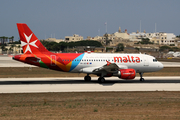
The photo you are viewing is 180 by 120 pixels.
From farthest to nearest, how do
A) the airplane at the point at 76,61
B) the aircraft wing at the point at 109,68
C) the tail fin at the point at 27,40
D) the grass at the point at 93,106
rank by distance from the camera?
the tail fin at the point at 27,40 < the airplane at the point at 76,61 < the aircraft wing at the point at 109,68 < the grass at the point at 93,106

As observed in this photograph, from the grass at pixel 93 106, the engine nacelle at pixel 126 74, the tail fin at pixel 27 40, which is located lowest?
the grass at pixel 93 106

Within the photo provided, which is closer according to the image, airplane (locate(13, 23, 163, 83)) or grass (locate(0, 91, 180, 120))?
grass (locate(0, 91, 180, 120))

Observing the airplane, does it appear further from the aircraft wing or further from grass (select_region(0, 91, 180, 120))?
grass (select_region(0, 91, 180, 120))

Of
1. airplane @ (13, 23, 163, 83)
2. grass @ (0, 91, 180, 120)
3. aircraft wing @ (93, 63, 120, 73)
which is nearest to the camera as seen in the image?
grass @ (0, 91, 180, 120)

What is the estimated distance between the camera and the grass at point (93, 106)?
16.3 m

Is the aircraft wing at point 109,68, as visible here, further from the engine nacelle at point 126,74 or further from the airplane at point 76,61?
the engine nacelle at point 126,74

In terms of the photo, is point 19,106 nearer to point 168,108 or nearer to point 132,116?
point 132,116

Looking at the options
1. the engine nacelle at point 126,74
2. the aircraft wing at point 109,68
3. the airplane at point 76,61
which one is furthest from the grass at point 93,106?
the airplane at point 76,61

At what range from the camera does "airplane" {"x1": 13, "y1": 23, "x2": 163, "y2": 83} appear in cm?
3142

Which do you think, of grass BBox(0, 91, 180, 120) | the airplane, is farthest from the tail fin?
grass BBox(0, 91, 180, 120)

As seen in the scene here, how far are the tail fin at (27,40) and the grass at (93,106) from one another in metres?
9.75

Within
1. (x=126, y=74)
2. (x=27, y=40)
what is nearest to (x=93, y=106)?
(x=126, y=74)

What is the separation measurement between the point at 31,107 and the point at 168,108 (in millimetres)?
9943

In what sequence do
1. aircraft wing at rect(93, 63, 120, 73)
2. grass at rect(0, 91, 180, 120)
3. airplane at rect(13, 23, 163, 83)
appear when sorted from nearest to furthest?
grass at rect(0, 91, 180, 120), aircraft wing at rect(93, 63, 120, 73), airplane at rect(13, 23, 163, 83)
